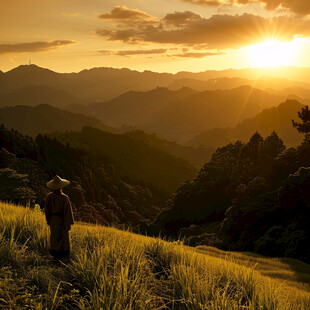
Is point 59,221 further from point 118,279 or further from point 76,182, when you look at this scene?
point 76,182

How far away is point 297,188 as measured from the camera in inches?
1090

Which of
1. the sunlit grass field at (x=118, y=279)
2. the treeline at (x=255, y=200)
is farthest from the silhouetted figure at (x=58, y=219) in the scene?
the treeline at (x=255, y=200)

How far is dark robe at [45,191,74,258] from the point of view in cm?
822

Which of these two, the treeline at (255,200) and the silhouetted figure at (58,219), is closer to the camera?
the silhouetted figure at (58,219)

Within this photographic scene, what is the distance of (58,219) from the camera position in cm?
848

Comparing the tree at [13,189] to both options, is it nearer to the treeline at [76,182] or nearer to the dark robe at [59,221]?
the treeline at [76,182]

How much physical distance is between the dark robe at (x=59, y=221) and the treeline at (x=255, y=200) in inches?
740

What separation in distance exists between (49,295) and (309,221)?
23.4 meters

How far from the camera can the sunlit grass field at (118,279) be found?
6.03 m

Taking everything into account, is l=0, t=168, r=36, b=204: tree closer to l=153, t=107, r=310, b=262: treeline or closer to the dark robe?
l=153, t=107, r=310, b=262: treeline

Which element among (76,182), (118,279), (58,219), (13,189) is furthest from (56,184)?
(76,182)

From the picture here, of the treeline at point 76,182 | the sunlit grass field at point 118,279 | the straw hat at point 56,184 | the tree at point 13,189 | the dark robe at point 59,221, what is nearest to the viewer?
the sunlit grass field at point 118,279

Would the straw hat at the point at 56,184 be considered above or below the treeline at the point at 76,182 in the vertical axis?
above

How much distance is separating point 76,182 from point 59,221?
241ft
